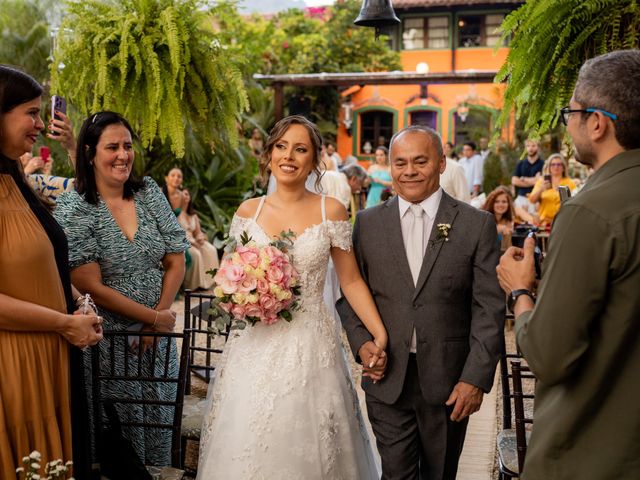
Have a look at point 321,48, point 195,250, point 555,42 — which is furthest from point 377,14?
point 321,48

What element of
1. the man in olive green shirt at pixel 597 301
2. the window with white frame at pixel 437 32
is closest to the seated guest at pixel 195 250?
the man in olive green shirt at pixel 597 301

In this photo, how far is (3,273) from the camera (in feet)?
8.96

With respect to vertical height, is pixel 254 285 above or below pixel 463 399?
above

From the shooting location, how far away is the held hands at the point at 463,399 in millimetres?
3076

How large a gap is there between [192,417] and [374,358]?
4.35 ft

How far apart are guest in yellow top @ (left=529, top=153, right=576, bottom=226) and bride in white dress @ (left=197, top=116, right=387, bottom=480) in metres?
6.65

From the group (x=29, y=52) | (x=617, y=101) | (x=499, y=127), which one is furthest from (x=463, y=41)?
(x=617, y=101)

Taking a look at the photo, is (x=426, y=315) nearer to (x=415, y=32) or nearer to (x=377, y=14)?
(x=377, y=14)

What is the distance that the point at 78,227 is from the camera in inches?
142

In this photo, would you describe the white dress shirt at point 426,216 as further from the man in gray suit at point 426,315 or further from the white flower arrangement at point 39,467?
the white flower arrangement at point 39,467

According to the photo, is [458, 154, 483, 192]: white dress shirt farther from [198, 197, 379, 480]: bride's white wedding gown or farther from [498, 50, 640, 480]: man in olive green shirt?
[498, 50, 640, 480]: man in olive green shirt

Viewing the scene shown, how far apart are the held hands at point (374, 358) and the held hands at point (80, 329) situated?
3.64 feet

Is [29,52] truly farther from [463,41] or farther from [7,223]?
[463,41]

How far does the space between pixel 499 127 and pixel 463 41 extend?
86.9ft
